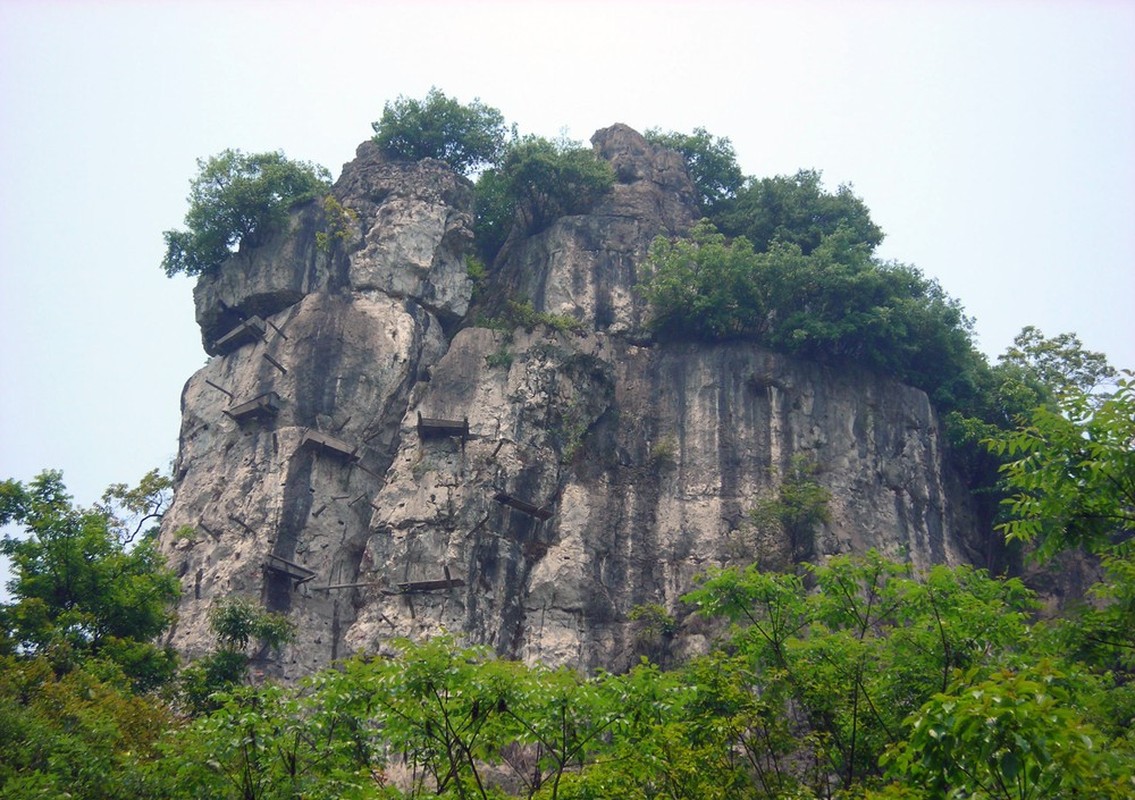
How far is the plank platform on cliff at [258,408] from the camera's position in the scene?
23.4m

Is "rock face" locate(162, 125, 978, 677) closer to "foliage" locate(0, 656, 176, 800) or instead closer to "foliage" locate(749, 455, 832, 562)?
"foliage" locate(749, 455, 832, 562)

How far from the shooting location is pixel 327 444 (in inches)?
905

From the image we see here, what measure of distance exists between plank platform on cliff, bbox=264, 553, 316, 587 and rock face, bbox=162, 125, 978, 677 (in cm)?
4

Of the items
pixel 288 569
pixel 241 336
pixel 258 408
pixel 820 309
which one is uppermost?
pixel 820 309

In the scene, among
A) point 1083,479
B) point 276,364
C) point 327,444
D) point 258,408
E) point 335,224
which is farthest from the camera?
point 335,224

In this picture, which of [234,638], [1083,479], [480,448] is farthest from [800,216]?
[1083,479]

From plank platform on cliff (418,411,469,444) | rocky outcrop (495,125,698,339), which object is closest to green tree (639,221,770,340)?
rocky outcrop (495,125,698,339)

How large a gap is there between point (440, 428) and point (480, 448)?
3.18 ft

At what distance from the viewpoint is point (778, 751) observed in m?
11.6

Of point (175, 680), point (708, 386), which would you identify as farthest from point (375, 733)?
point (708, 386)

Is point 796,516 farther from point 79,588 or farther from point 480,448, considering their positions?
point 79,588

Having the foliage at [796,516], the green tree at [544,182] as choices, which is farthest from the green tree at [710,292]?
the foliage at [796,516]

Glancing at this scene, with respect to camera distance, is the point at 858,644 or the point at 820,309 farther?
the point at 820,309

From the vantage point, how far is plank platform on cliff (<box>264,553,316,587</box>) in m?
21.2
